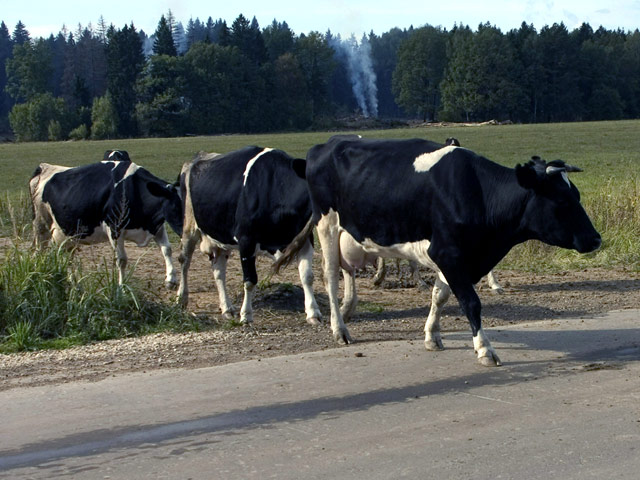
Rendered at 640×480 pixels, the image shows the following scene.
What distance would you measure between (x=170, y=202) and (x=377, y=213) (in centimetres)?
598

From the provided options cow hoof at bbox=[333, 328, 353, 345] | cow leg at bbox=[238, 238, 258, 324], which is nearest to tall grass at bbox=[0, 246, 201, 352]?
cow leg at bbox=[238, 238, 258, 324]

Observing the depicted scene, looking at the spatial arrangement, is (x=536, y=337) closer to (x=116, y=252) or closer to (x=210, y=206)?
(x=210, y=206)

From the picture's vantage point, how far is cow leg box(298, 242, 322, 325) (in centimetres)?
1124

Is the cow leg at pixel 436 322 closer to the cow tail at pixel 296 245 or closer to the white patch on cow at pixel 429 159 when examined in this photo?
the white patch on cow at pixel 429 159

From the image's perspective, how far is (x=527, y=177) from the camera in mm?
8797

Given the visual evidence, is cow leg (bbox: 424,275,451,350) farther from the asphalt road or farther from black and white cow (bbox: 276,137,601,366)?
the asphalt road

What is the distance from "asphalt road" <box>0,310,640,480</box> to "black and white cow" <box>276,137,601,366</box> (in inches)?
29.6

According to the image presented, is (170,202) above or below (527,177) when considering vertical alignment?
below

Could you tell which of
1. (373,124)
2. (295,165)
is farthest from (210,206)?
(373,124)

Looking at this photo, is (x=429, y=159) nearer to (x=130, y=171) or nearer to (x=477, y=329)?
(x=477, y=329)

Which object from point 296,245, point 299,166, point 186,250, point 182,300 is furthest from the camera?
point 186,250

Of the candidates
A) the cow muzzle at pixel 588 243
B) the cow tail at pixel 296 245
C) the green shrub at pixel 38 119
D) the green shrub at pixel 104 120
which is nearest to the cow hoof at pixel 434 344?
the cow muzzle at pixel 588 243

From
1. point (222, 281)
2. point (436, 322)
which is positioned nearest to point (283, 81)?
point (222, 281)

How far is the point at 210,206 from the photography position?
12648 millimetres
